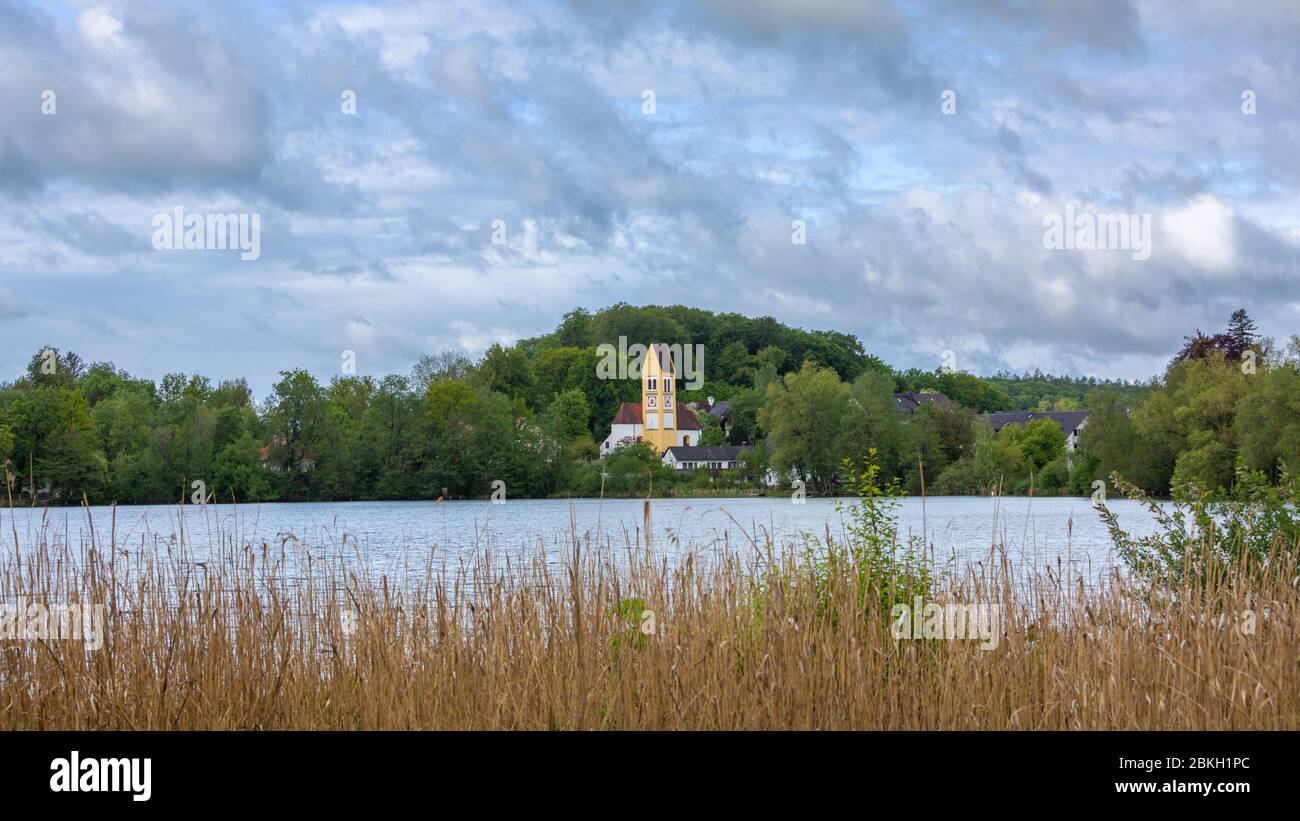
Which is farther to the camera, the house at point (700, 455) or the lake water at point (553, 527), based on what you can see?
the house at point (700, 455)

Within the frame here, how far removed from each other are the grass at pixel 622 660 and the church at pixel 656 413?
276 ft

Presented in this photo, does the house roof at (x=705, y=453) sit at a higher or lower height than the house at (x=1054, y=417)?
lower

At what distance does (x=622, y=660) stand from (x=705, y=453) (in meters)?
85.3

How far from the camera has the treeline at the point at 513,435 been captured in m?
38.0

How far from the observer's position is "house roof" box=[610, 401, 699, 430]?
314ft

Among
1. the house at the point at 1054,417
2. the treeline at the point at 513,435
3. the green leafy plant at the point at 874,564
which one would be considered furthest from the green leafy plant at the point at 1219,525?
the house at the point at 1054,417

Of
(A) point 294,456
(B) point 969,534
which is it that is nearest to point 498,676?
(B) point 969,534

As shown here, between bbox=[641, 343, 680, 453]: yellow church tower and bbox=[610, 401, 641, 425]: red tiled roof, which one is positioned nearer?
bbox=[641, 343, 680, 453]: yellow church tower

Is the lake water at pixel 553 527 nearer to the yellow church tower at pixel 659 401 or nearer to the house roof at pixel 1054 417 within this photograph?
the yellow church tower at pixel 659 401

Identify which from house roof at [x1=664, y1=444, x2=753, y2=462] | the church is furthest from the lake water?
the church

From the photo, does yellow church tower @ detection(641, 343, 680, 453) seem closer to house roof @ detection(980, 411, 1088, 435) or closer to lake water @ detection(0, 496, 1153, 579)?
house roof @ detection(980, 411, 1088, 435)

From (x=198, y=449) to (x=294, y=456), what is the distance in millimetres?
10905

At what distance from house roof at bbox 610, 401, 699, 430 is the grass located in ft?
293
